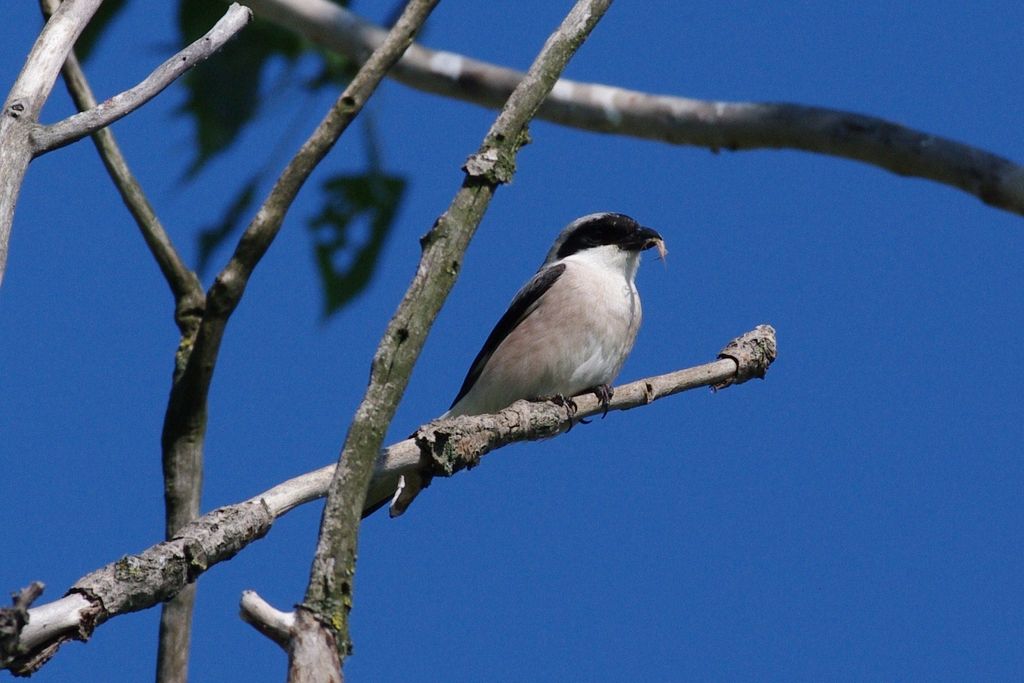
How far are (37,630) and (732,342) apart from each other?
3057mm

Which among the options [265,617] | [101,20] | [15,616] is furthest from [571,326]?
[15,616]

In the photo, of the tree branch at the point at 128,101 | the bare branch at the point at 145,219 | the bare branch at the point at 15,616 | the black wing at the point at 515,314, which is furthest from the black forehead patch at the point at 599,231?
the bare branch at the point at 15,616

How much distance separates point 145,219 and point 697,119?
2904mm

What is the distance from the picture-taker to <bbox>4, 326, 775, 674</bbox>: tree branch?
2770mm

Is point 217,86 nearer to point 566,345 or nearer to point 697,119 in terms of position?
point 566,345

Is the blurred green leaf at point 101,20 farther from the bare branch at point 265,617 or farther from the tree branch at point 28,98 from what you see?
the bare branch at point 265,617

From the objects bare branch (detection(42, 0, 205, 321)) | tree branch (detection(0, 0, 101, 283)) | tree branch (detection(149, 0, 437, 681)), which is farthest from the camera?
bare branch (detection(42, 0, 205, 321))

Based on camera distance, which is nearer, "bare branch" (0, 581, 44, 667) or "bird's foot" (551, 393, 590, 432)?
"bare branch" (0, 581, 44, 667)

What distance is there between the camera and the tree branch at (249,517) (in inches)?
109

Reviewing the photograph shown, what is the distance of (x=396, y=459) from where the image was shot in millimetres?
3898

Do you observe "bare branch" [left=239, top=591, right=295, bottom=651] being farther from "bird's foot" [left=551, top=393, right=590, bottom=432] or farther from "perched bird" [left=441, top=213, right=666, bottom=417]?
"perched bird" [left=441, top=213, right=666, bottom=417]

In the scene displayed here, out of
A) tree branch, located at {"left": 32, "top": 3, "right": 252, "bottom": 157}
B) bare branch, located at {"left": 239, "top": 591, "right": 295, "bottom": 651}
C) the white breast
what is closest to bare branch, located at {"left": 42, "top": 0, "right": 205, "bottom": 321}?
tree branch, located at {"left": 32, "top": 3, "right": 252, "bottom": 157}

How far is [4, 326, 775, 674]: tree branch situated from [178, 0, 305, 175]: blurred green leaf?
256cm

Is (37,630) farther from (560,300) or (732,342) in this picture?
(560,300)
